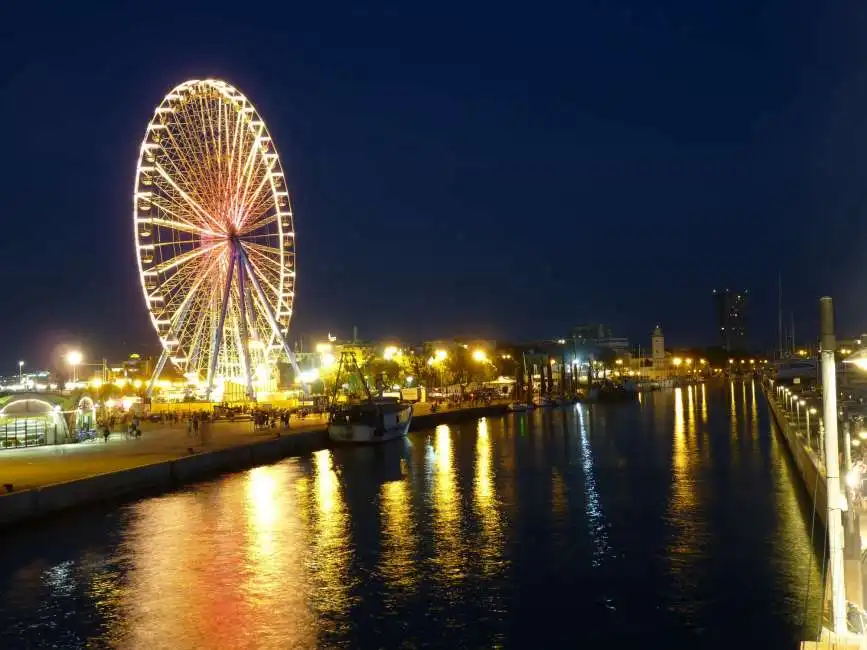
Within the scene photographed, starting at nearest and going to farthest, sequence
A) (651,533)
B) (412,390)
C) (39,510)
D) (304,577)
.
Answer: (304,577)
(651,533)
(39,510)
(412,390)

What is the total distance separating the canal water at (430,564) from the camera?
16219mm

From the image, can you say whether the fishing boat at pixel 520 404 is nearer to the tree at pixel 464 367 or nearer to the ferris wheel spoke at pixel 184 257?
the tree at pixel 464 367

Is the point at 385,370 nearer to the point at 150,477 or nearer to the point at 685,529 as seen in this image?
the point at 150,477

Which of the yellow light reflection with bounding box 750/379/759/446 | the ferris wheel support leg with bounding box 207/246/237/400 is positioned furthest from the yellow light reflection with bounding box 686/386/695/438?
the ferris wheel support leg with bounding box 207/246/237/400

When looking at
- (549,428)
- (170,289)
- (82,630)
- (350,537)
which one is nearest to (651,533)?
(350,537)

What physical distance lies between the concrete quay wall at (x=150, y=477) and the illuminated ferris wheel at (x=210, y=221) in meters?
7.96

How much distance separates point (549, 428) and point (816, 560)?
142ft

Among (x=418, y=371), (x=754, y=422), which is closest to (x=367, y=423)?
(x=754, y=422)

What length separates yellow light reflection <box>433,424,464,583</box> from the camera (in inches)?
813

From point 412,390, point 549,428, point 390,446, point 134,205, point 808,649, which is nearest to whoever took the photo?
point 808,649

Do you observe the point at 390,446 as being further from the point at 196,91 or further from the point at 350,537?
the point at 350,537

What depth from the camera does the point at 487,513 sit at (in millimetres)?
27281

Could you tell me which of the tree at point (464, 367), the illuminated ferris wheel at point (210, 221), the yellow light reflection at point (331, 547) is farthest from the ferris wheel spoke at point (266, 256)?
the tree at point (464, 367)

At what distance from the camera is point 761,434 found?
52.5 meters
